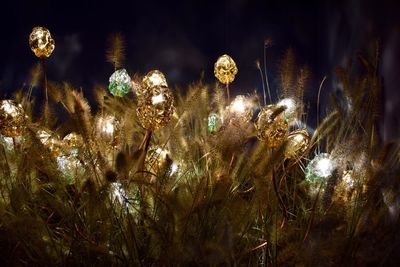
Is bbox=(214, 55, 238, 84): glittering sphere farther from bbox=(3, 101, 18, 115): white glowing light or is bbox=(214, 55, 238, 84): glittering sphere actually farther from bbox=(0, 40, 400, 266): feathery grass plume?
bbox=(3, 101, 18, 115): white glowing light

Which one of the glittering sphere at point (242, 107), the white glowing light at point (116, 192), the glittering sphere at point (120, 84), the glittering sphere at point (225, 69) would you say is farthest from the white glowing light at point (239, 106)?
Answer: the white glowing light at point (116, 192)

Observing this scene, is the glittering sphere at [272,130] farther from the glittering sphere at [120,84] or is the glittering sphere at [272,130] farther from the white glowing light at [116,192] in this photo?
the glittering sphere at [120,84]

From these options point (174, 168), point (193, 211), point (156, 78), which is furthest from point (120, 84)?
point (193, 211)

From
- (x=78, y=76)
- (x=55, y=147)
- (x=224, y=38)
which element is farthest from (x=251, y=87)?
(x=55, y=147)

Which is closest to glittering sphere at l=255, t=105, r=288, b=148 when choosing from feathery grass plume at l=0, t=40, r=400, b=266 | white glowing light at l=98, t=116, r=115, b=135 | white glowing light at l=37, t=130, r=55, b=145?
feathery grass plume at l=0, t=40, r=400, b=266

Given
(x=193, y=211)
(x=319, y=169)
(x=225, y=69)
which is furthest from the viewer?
(x=225, y=69)

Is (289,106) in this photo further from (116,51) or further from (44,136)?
(44,136)
